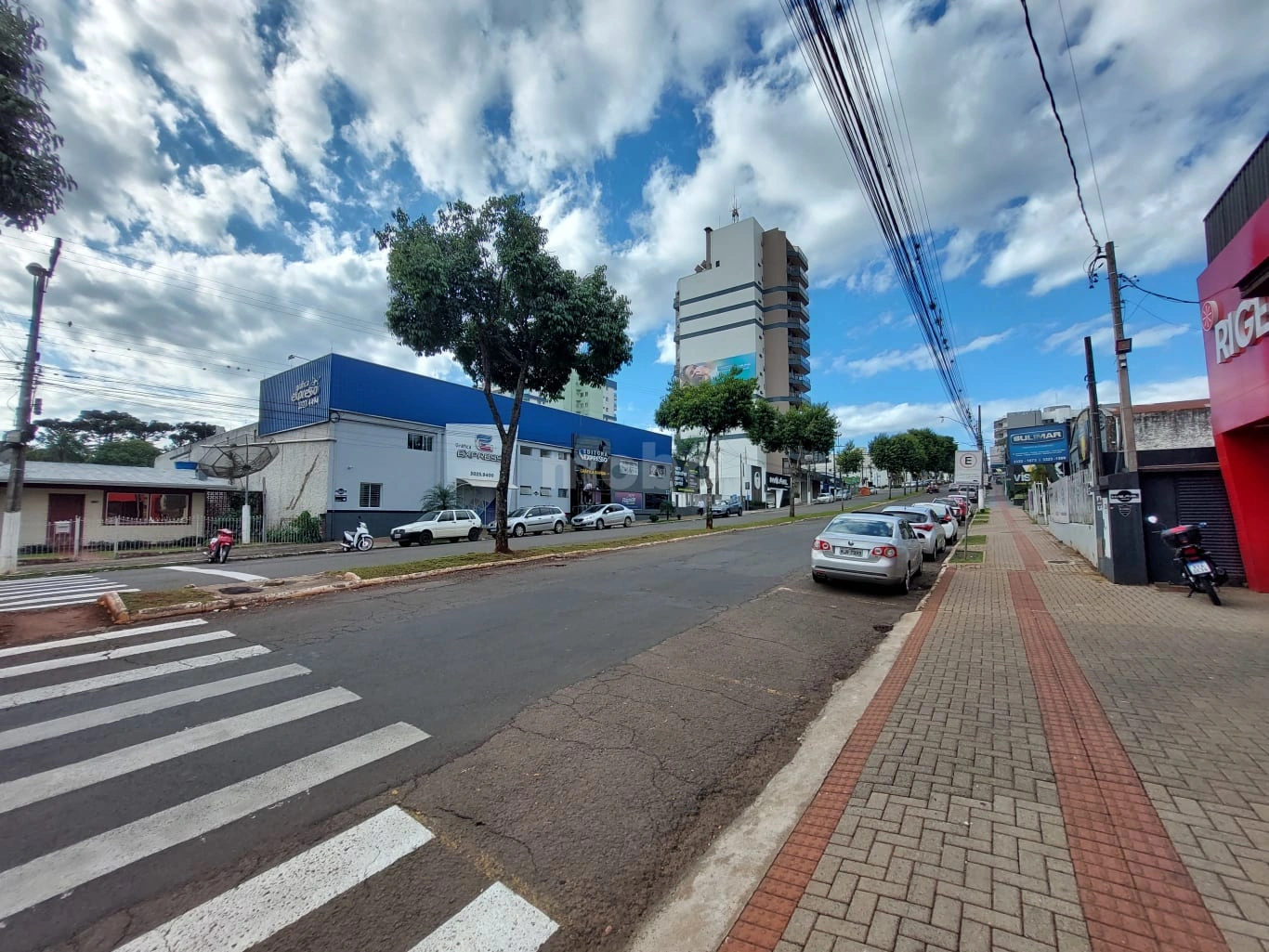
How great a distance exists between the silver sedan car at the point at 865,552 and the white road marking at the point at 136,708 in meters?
8.54

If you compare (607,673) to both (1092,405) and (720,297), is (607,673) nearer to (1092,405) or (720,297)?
(1092,405)

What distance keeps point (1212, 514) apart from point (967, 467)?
14.0m

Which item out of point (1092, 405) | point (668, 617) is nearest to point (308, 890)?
point (668, 617)

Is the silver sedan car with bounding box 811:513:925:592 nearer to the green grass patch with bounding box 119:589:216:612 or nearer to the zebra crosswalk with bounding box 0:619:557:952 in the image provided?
the zebra crosswalk with bounding box 0:619:557:952

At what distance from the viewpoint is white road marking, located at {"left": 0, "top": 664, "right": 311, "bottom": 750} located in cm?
413

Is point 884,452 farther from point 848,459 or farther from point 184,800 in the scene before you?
point 184,800

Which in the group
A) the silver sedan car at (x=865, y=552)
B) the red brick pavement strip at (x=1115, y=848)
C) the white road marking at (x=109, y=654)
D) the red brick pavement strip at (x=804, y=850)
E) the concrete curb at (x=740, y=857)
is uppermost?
the silver sedan car at (x=865, y=552)

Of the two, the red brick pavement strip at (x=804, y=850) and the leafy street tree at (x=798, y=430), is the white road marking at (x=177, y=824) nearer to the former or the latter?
the red brick pavement strip at (x=804, y=850)

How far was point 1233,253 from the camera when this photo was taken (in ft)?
28.4

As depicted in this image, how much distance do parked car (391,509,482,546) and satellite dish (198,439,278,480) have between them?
7.04 metres

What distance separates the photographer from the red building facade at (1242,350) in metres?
8.01

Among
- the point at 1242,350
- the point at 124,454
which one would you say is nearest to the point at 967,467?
the point at 1242,350

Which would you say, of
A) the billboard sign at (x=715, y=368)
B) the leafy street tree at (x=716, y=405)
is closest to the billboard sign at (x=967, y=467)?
the leafy street tree at (x=716, y=405)

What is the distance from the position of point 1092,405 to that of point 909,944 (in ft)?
50.5
